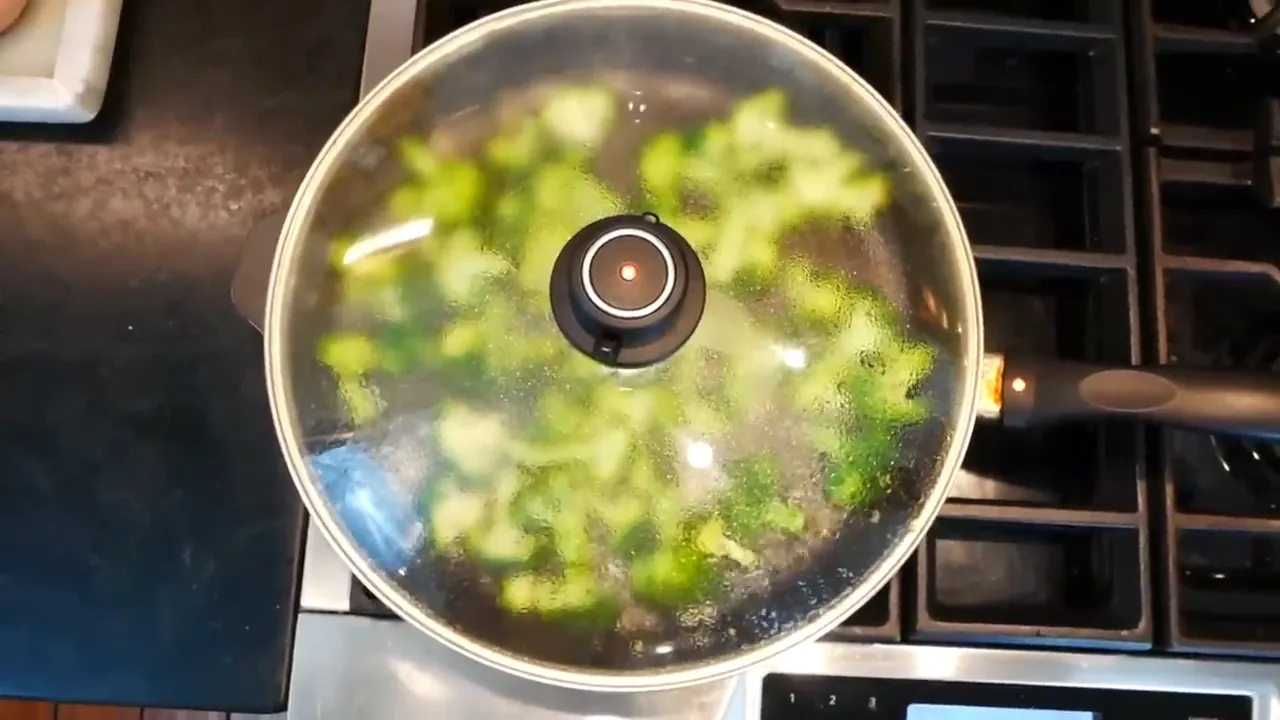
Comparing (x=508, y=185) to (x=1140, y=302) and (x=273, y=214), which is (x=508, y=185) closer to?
(x=273, y=214)

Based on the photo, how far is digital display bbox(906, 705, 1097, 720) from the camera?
0.75m

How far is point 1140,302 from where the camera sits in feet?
2.50

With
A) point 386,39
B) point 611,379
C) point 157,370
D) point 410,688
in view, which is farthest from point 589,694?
point 386,39

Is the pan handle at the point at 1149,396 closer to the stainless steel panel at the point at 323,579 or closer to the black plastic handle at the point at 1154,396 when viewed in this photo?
the black plastic handle at the point at 1154,396

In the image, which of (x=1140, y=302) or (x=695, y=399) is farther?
(x=1140, y=302)

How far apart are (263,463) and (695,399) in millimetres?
290

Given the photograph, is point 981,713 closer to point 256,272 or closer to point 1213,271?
point 1213,271

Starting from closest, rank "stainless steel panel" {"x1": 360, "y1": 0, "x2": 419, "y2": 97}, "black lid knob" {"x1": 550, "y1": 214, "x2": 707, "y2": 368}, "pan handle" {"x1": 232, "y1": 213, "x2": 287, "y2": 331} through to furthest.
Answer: "black lid knob" {"x1": 550, "y1": 214, "x2": 707, "y2": 368}
"pan handle" {"x1": 232, "y1": 213, "x2": 287, "y2": 331}
"stainless steel panel" {"x1": 360, "y1": 0, "x2": 419, "y2": 97}

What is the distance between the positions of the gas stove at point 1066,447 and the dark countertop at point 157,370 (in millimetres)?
46

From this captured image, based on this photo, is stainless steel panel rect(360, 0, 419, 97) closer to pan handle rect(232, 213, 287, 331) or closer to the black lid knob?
pan handle rect(232, 213, 287, 331)

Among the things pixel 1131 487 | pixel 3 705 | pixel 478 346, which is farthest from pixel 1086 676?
pixel 3 705

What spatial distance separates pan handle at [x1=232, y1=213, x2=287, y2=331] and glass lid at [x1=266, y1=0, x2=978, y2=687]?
0.16 feet

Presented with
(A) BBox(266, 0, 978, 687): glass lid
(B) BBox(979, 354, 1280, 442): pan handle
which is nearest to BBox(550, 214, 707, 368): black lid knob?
(A) BBox(266, 0, 978, 687): glass lid

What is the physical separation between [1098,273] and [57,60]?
658 millimetres
